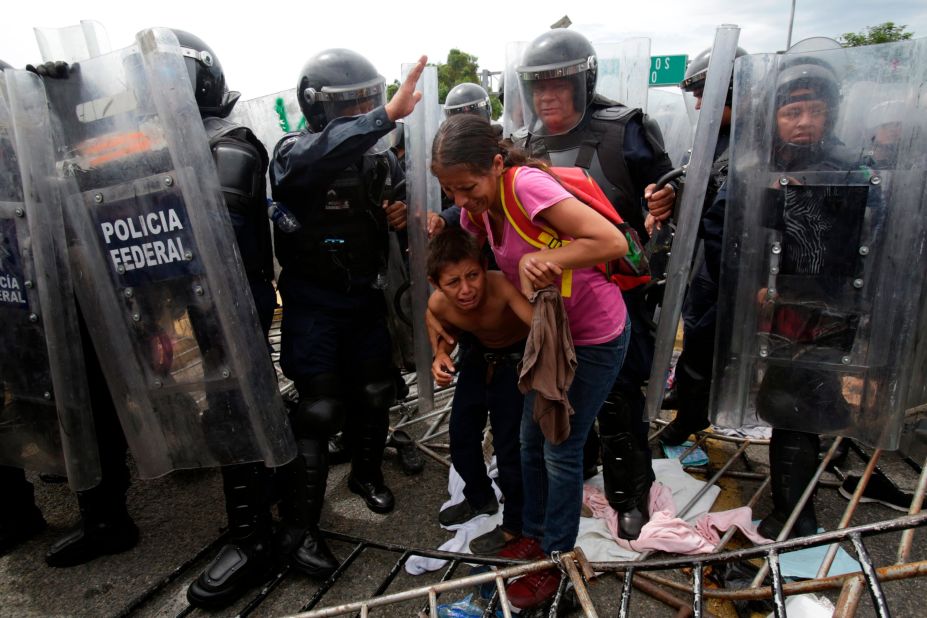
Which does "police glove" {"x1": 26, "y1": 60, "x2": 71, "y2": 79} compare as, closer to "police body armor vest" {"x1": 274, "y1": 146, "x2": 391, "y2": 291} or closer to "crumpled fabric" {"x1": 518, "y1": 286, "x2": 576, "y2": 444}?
"police body armor vest" {"x1": 274, "y1": 146, "x2": 391, "y2": 291}

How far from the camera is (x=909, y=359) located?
185 cm

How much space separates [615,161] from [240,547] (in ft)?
6.95

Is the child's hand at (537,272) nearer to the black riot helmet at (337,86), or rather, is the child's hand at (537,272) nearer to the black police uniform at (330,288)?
the black police uniform at (330,288)

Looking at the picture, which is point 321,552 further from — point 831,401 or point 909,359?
point 909,359

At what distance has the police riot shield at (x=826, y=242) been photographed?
5.65 ft

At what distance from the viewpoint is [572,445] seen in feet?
5.98

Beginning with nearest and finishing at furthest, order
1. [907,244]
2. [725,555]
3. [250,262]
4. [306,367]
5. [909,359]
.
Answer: [725,555] → [907,244] → [909,359] → [250,262] → [306,367]

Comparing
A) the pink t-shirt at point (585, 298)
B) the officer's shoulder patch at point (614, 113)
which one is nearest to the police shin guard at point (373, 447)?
the pink t-shirt at point (585, 298)

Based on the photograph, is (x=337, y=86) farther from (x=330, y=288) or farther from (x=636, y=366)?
(x=636, y=366)

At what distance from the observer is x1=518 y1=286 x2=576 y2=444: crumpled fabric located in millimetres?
1557

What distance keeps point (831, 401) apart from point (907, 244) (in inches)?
22.5

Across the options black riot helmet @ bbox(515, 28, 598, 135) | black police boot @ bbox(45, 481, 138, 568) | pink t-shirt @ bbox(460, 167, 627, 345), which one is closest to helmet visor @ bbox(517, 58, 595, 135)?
black riot helmet @ bbox(515, 28, 598, 135)

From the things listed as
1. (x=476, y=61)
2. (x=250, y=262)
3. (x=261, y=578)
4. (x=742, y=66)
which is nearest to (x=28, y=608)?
(x=261, y=578)

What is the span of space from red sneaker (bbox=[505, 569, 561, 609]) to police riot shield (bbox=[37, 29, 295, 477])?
91cm
